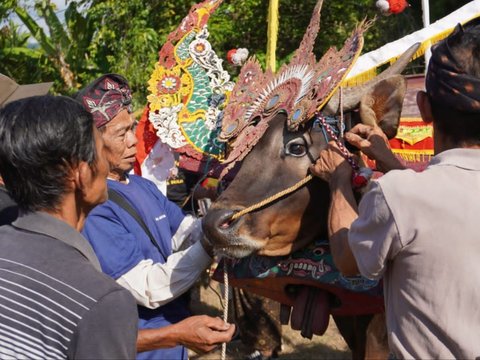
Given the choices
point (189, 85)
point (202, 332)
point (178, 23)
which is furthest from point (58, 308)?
point (178, 23)

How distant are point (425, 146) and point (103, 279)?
2548mm

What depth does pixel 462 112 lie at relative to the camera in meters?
2.04

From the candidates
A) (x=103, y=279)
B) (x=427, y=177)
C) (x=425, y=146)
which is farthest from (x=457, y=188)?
(x=425, y=146)

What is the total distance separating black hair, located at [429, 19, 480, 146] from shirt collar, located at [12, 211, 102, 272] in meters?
1.07

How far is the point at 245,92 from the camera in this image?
135 inches

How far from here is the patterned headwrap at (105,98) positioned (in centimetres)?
309

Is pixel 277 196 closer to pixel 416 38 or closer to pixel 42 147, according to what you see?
pixel 42 147

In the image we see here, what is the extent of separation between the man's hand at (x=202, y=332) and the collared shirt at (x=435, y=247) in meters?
0.80

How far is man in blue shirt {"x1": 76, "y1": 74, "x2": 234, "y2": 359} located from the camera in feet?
8.74

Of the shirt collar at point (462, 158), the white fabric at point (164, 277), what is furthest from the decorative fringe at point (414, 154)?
the shirt collar at point (462, 158)

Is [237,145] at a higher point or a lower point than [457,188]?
lower

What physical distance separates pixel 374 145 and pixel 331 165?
0.21 m

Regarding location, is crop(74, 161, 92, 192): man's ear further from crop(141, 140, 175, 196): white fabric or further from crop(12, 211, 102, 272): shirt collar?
crop(141, 140, 175, 196): white fabric

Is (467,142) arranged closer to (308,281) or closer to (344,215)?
(344,215)
